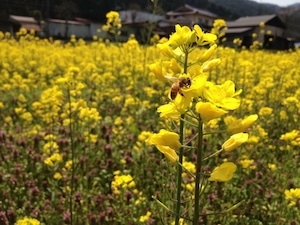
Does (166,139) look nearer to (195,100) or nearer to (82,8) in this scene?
(195,100)

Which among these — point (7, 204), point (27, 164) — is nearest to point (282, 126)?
point (27, 164)

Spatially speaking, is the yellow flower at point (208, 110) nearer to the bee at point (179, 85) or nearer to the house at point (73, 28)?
the bee at point (179, 85)

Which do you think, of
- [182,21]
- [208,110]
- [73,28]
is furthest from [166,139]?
[73,28]

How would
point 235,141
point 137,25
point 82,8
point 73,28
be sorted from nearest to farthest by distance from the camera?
1. point 235,141
2. point 137,25
3. point 73,28
4. point 82,8

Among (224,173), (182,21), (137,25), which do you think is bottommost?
(137,25)

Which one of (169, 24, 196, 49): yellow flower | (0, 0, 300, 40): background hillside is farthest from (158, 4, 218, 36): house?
(0, 0, 300, 40): background hillside

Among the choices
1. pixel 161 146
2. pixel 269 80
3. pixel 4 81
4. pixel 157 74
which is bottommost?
pixel 4 81

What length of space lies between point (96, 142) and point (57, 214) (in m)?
1.24

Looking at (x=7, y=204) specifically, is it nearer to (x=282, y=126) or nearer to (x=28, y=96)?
(x=282, y=126)

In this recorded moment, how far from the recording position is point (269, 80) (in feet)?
17.7

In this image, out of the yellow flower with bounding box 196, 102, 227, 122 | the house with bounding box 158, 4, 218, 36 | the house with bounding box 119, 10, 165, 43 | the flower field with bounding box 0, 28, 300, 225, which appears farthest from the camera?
the house with bounding box 119, 10, 165, 43

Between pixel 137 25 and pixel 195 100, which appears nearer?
pixel 195 100

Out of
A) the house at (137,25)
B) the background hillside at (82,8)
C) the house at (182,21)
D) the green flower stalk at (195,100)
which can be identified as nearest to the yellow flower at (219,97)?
the green flower stalk at (195,100)

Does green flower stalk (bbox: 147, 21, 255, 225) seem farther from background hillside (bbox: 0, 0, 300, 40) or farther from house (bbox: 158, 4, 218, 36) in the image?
background hillside (bbox: 0, 0, 300, 40)
